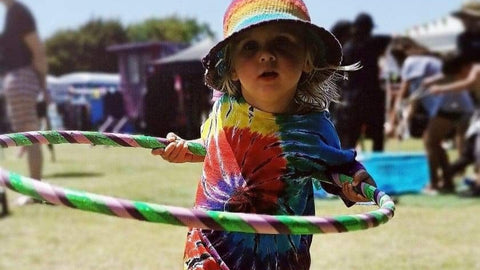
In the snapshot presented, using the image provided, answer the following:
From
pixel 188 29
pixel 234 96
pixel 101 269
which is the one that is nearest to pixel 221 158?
pixel 234 96

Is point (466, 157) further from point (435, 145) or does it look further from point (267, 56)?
point (267, 56)

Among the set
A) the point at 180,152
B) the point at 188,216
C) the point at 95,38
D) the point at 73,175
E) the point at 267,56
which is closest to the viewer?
the point at 188,216

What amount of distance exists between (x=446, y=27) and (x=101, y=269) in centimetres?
1744

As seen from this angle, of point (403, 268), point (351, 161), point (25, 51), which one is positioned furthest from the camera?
point (25, 51)

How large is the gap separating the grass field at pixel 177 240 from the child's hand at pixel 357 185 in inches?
71.3

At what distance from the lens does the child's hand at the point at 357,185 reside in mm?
1977

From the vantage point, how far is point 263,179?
6.48 feet

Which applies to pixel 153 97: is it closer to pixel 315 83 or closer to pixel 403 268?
pixel 403 268

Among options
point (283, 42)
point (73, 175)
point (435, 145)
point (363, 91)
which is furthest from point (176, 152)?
point (73, 175)

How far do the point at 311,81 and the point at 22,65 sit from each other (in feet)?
14.6

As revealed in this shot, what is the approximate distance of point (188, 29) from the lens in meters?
62.8

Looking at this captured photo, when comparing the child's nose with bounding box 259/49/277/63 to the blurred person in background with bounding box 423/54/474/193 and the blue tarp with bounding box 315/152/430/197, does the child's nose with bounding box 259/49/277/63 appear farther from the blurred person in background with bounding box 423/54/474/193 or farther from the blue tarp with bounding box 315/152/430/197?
the blurred person in background with bounding box 423/54/474/193

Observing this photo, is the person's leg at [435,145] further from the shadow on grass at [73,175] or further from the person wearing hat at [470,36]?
the shadow on grass at [73,175]

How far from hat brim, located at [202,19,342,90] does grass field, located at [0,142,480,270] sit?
1.81 m
